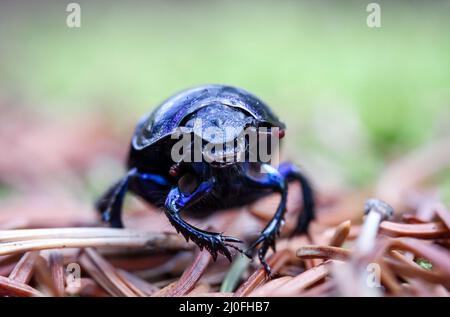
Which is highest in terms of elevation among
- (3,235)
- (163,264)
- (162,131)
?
(162,131)

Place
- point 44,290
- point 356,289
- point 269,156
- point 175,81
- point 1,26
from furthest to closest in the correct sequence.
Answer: point 1,26, point 175,81, point 269,156, point 44,290, point 356,289

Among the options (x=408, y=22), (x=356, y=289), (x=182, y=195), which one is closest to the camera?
(x=356, y=289)

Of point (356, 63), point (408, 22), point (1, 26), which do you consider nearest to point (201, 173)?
point (356, 63)

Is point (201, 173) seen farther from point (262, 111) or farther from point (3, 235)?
point (3, 235)

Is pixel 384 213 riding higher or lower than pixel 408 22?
lower

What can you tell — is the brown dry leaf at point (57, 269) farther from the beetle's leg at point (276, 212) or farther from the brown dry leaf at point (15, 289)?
Answer: the beetle's leg at point (276, 212)

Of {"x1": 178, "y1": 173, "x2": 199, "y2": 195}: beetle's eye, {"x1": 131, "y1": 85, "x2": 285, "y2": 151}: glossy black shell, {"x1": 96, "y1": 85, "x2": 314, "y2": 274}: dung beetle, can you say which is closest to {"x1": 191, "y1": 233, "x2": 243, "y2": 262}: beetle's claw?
{"x1": 96, "y1": 85, "x2": 314, "y2": 274}: dung beetle

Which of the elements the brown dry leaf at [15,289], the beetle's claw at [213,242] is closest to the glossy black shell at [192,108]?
the beetle's claw at [213,242]
